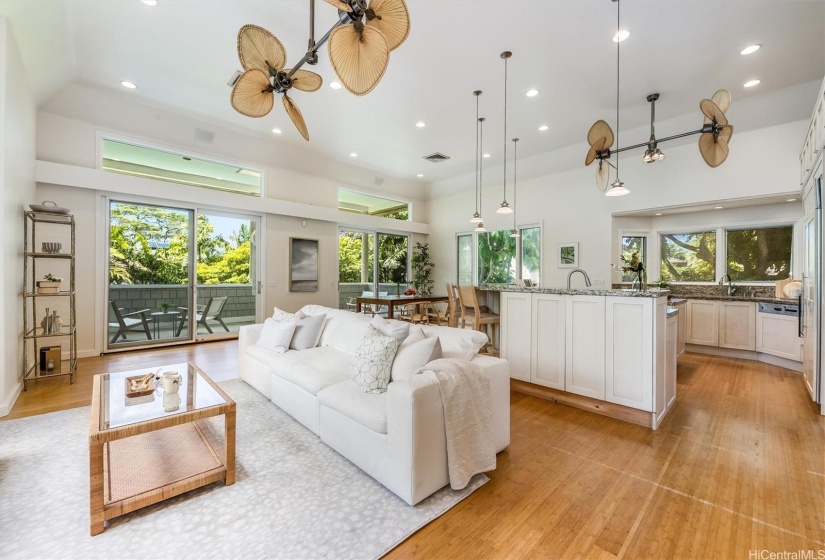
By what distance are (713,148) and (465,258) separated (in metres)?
5.58

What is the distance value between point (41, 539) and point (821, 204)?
6122mm

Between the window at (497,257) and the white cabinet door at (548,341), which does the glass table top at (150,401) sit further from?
the window at (497,257)

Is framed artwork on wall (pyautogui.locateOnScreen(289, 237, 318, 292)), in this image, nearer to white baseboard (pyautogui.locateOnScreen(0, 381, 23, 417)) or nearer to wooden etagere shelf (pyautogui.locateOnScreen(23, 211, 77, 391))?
wooden etagere shelf (pyautogui.locateOnScreen(23, 211, 77, 391))

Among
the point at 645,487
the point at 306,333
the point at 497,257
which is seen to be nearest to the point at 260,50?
the point at 306,333

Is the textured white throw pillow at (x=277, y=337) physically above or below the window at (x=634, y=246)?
below

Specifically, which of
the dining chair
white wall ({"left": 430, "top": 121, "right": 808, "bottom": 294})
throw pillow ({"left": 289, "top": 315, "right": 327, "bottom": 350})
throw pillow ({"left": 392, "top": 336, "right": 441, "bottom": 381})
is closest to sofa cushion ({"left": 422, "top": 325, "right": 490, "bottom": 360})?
throw pillow ({"left": 392, "top": 336, "right": 441, "bottom": 381})

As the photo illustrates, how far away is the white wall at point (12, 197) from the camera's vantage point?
295 cm

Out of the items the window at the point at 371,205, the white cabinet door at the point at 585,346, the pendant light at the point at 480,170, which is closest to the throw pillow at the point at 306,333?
the white cabinet door at the point at 585,346

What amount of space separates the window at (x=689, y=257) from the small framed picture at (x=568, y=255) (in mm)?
1559

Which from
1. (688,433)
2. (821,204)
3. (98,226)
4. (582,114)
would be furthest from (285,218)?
(821,204)

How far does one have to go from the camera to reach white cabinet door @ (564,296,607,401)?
3.14m

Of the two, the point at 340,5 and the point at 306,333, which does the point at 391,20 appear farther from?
the point at 306,333

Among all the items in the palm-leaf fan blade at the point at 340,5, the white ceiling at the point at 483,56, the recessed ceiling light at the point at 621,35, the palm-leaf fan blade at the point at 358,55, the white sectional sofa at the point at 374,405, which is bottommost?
the white sectional sofa at the point at 374,405

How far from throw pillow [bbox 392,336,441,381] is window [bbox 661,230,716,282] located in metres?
6.11
